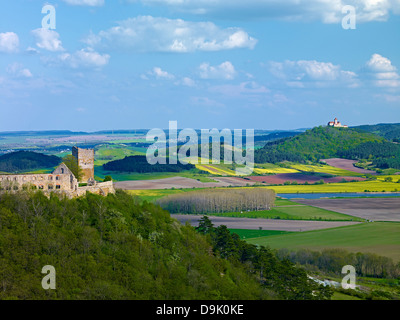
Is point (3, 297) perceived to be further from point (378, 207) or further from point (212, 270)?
point (378, 207)

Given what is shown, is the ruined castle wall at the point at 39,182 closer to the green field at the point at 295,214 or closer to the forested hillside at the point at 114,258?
the forested hillside at the point at 114,258

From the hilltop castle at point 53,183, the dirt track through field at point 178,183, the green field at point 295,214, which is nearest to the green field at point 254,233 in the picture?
the green field at point 295,214

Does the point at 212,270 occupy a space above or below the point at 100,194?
below

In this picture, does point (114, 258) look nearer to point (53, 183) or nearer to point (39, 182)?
point (53, 183)

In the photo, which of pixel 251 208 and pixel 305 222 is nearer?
pixel 305 222

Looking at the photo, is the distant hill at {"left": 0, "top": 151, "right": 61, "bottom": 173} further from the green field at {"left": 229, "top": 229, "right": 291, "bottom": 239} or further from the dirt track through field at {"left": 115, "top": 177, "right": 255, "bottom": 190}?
the green field at {"left": 229, "top": 229, "right": 291, "bottom": 239}

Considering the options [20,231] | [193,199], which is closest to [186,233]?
[20,231]

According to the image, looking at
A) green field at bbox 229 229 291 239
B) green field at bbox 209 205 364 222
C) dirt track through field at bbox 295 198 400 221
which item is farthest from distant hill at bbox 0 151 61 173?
green field at bbox 229 229 291 239
